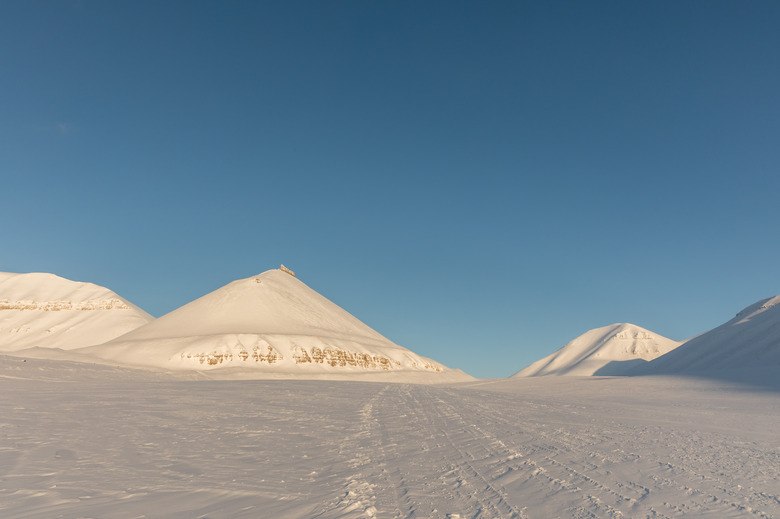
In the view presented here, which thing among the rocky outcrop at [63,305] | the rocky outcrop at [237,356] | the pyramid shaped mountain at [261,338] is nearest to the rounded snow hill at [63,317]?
the rocky outcrop at [63,305]

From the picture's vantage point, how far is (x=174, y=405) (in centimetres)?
2009

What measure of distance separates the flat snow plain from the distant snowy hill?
40355 mm

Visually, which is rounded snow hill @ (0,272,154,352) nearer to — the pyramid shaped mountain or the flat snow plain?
the pyramid shaped mountain

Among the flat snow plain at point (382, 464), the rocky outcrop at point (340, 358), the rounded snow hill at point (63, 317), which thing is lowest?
the flat snow plain at point (382, 464)

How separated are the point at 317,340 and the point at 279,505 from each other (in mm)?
Answer: 90676

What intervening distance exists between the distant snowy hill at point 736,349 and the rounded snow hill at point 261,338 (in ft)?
180

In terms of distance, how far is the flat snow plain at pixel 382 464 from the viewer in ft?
20.4

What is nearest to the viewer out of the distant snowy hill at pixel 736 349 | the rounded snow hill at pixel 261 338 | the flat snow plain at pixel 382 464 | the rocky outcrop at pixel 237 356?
the flat snow plain at pixel 382 464

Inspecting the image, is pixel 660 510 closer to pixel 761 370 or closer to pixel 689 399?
pixel 689 399

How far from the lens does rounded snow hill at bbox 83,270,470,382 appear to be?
268 feet

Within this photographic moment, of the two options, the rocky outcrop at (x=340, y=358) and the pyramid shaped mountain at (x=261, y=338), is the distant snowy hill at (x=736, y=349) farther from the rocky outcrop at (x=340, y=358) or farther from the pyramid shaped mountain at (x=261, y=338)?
the pyramid shaped mountain at (x=261, y=338)

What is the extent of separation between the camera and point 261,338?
88250 millimetres

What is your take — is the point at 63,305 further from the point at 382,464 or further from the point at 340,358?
the point at 382,464

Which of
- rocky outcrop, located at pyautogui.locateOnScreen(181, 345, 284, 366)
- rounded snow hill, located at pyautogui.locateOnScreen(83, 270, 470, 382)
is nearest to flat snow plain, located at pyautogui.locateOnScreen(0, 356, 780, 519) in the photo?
rocky outcrop, located at pyautogui.locateOnScreen(181, 345, 284, 366)
